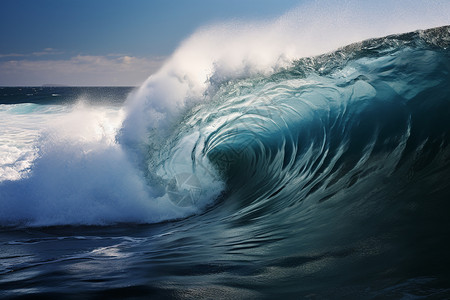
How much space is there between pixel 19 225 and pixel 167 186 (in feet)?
7.63

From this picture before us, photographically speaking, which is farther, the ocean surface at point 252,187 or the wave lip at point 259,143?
the wave lip at point 259,143

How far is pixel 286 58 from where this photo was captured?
289 inches

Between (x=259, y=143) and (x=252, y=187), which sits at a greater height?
(x=259, y=143)

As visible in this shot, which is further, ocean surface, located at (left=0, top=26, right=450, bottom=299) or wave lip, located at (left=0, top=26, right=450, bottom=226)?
wave lip, located at (left=0, top=26, right=450, bottom=226)

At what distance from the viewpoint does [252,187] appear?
6.51m

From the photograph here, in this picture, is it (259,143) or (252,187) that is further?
(259,143)

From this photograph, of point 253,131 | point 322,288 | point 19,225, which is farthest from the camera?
point 253,131

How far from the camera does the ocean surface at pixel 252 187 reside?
8.23 ft

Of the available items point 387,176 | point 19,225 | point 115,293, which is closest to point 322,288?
point 115,293

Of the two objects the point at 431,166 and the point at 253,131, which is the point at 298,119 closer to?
the point at 253,131

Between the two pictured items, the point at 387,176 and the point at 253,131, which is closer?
the point at 387,176

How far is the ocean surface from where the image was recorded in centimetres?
251

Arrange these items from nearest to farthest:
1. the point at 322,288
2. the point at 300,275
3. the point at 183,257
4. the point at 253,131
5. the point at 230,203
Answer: the point at 322,288 < the point at 300,275 < the point at 183,257 < the point at 230,203 < the point at 253,131

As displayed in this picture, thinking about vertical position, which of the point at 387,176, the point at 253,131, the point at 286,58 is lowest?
the point at 387,176
